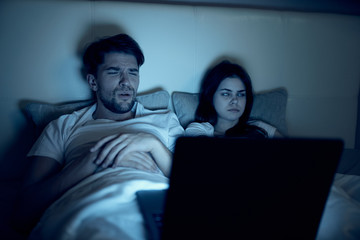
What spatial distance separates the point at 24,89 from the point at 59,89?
18cm

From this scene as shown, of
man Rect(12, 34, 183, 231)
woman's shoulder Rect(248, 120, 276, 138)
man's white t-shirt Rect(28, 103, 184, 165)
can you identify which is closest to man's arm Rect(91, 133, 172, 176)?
man Rect(12, 34, 183, 231)

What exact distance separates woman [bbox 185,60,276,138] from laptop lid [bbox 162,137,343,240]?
2.84ft

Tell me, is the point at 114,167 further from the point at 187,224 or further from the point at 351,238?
the point at 351,238

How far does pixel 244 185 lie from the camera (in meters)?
0.48

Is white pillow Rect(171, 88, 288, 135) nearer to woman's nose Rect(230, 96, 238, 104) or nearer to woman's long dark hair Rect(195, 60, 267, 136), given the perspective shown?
woman's long dark hair Rect(195, 60, 267, 136)

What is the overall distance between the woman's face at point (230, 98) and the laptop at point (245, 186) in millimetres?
927

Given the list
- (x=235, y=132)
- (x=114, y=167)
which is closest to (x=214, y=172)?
(x=114, y=167)

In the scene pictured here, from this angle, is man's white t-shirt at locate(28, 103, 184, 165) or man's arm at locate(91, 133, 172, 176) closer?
man's arm at locate(91, 133, 172, 176)

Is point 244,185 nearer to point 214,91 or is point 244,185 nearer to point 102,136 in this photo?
point 102,136

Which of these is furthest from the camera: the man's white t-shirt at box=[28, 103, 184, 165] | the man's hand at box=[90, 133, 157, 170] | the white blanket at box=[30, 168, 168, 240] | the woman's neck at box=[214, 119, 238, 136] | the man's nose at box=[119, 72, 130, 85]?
the woman's neck at box=[214, 119, 238, 136]

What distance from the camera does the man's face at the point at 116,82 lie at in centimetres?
123

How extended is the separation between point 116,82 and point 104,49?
0.59 ft

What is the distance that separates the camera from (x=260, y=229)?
0.53m

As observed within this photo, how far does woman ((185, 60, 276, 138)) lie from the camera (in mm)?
1431
